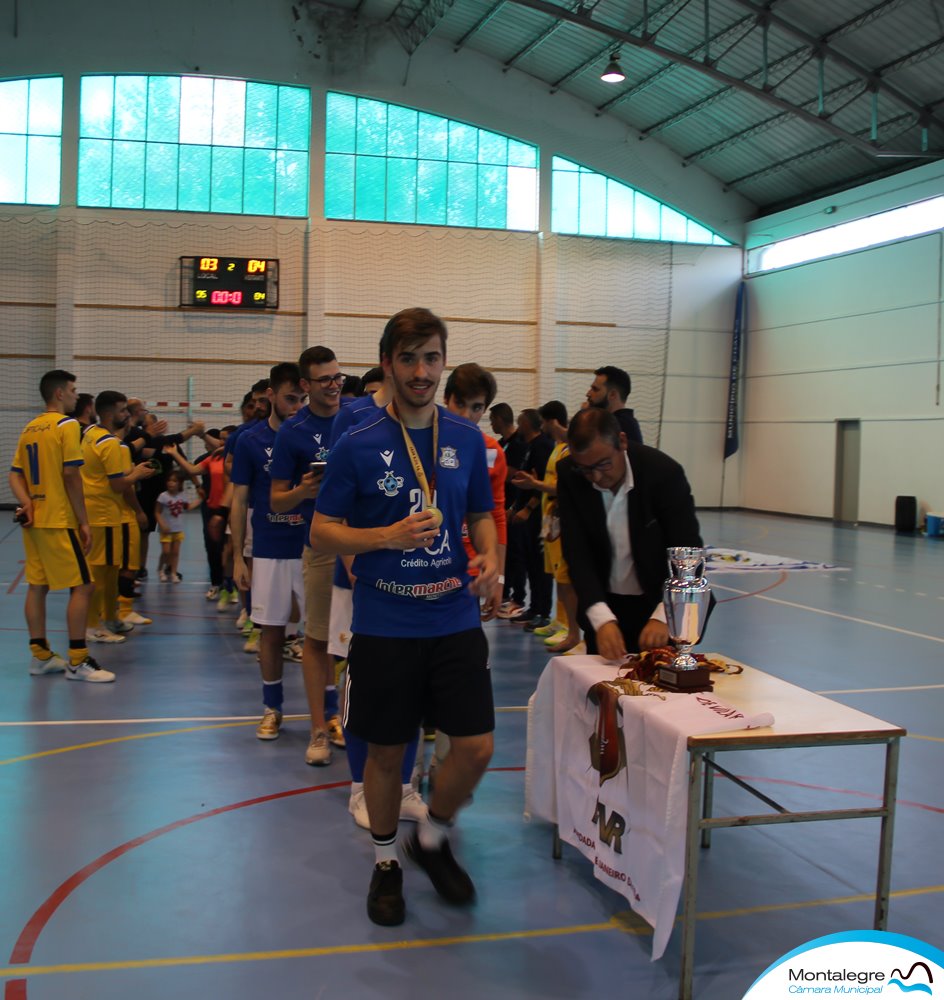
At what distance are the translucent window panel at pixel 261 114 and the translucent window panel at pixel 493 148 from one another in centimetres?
463

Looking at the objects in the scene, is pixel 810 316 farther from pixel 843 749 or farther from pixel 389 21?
pixel 843 749

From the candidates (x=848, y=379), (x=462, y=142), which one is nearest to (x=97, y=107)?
(x=462, y=142)

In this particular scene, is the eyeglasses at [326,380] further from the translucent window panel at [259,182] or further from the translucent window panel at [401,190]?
the translucent window panel at [401,190]

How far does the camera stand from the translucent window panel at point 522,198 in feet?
74.9

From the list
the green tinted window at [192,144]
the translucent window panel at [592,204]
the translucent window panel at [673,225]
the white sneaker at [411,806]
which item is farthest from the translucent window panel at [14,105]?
the white sneaker at [411,806]

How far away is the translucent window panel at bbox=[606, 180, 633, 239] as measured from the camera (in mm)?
23609

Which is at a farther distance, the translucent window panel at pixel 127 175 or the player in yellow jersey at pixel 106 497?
the translucent window panel at pixel 127 175

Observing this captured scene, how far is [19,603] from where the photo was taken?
9.25m

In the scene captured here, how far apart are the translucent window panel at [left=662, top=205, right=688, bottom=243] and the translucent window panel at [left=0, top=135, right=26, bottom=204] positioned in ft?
47.8

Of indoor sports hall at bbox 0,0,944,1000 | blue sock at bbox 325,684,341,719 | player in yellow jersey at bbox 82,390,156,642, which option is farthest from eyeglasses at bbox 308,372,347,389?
indoor sports hall at bbox 0,0,944,1000

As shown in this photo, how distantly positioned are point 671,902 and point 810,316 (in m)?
21.7

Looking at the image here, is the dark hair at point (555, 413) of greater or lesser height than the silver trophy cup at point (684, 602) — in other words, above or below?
above

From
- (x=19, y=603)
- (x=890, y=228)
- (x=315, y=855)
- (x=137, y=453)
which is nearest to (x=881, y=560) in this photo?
(x=890, y=228)

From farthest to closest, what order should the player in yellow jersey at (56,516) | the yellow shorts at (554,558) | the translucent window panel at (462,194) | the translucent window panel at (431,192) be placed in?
the translucent window panel at (462,194)
the translucent window panel at (431,192)
the yellow shorts at (554,558)
the player in yellow jersey at (56,516)
